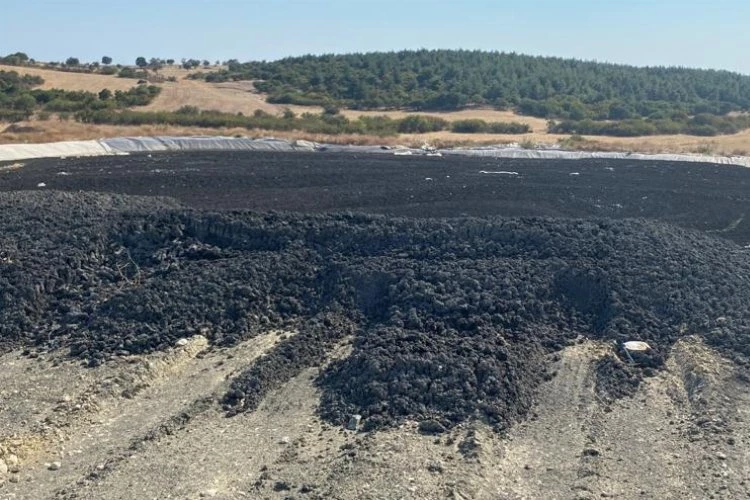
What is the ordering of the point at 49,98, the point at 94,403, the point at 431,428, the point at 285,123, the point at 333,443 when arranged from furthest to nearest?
the point at 49,98, the point at 285,123, the point at 94,403, the point at 431,428, the point at 333,443

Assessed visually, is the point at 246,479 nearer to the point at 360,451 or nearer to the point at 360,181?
the point at 360,451

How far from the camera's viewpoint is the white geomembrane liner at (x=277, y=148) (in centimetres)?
3728

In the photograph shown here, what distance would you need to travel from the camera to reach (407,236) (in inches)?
670

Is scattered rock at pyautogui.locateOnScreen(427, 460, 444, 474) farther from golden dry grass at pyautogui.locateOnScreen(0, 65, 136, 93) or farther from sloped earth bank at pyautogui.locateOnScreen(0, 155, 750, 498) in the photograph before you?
golden dry grass at pyautogui.locateOnScreen(0, 65, 136, 93)

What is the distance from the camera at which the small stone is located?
11203 millimetres

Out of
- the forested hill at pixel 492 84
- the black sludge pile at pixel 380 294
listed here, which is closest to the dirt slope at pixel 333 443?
the black sludge pile at pixel 380 294

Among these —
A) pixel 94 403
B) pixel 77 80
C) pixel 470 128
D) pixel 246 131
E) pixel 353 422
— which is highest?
pixel 77 80

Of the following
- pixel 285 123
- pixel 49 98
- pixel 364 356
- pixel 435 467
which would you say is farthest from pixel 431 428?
pixel 49 98

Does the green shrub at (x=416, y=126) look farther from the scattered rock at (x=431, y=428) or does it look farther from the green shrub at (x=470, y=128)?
the scattered rock at (x=431, y=428)

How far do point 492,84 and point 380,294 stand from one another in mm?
67678

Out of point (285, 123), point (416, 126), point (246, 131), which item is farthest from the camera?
point (416, 126)

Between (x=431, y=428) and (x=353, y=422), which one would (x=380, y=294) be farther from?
(x=431, y=428)

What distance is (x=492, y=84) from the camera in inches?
3140

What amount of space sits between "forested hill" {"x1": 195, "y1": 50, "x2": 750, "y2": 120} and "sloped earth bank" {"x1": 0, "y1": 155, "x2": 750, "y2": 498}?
51.2m
